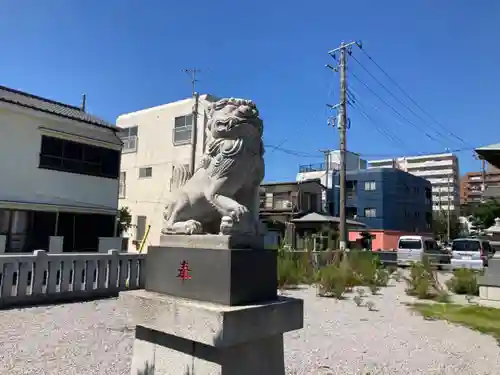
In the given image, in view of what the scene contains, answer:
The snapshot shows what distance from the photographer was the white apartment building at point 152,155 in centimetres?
2253

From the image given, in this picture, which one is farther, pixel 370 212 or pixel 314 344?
pixel 370 212

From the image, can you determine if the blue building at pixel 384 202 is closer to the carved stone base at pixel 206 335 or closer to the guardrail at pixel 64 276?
the guardrail at pixel 64 276

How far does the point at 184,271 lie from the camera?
2943mm

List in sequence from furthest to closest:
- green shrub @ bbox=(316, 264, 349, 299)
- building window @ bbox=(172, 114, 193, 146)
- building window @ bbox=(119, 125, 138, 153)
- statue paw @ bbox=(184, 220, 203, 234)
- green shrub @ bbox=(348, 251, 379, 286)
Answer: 1. building window @ bbox=(119, 125, 138, 153)
2. building window @ bbox=(172, 114, 193, 146)
3. green shrub @ bbox=(348, 251, 379, 286)
4. green shrub @ bbox=(316, 264, 349, 299)
5. statue paw @ bbox=(184, 220, 203, 234)

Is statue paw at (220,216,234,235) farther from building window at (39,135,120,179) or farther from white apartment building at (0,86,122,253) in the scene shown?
building window at (39,135,120,179)

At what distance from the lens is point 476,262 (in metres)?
17.3

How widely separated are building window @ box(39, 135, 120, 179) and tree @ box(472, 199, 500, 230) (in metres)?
33.6

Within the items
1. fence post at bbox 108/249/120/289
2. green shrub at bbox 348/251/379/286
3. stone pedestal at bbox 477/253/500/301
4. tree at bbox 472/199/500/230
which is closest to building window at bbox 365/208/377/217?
tree at bbox 472/199/500/230

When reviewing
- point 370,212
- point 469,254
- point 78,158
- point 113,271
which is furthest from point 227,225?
point 370,212

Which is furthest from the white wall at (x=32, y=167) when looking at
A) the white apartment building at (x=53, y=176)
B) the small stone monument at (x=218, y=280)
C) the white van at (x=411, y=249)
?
the white van at (x=411, y=249)

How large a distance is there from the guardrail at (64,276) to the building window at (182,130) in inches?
527

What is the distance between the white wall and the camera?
13.6 metres

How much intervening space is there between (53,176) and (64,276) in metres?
7.74

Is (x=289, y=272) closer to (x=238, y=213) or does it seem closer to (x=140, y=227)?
(x=238, y=213)
